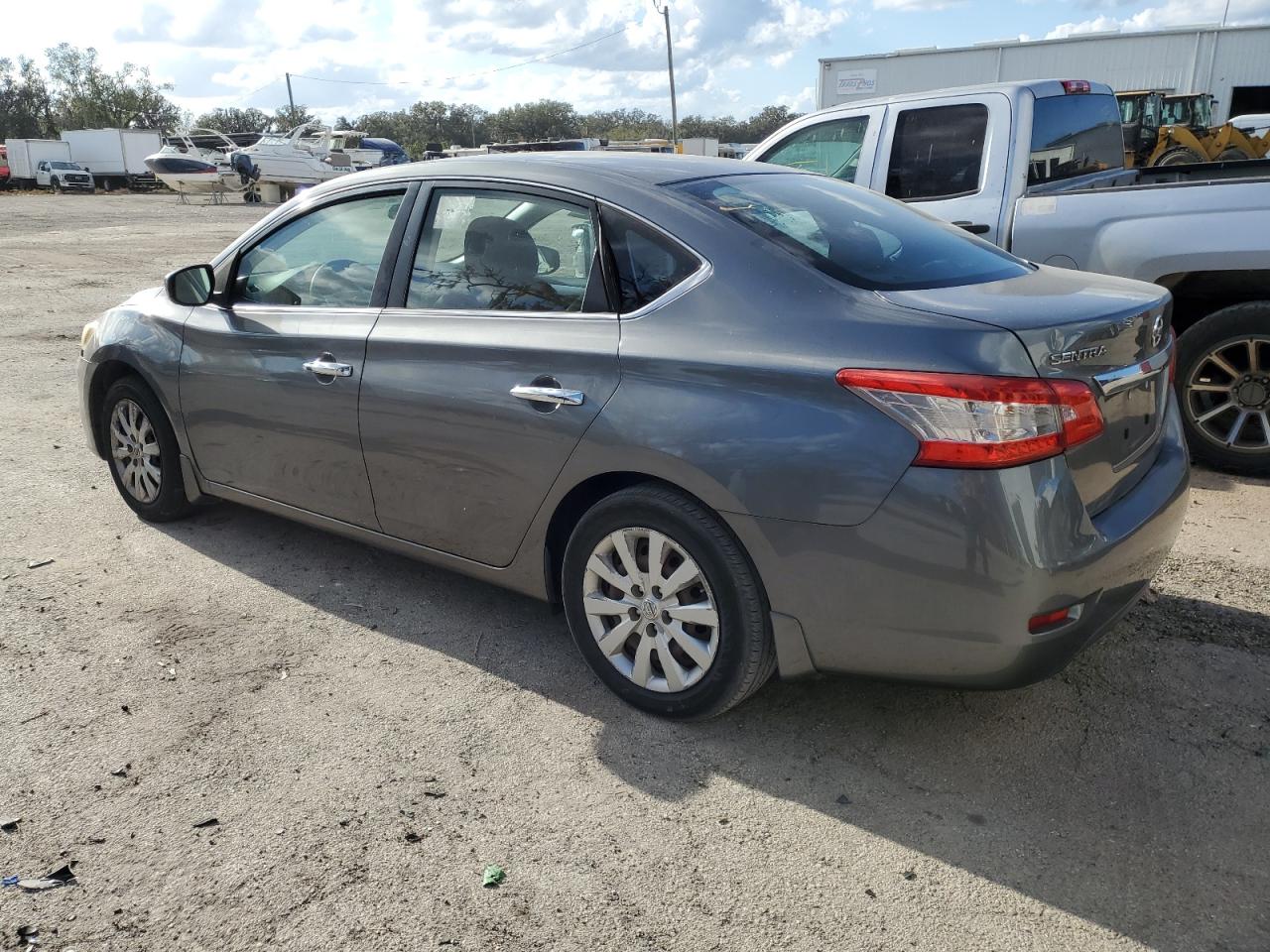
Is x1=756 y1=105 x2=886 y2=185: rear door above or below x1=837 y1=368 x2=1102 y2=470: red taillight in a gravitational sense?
above

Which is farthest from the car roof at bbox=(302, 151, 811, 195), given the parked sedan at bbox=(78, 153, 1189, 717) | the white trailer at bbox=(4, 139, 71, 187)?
the white trailer at bbox=(4, 139, 71, 187)

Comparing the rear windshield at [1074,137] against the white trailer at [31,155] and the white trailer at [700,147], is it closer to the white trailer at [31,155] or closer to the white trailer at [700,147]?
the white trailer at [700,147]

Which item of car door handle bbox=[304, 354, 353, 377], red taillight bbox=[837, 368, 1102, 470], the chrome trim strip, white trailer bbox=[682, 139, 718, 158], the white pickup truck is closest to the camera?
red taillight bbox=[837, 368, 1102, 470]

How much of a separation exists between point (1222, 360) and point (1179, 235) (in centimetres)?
68

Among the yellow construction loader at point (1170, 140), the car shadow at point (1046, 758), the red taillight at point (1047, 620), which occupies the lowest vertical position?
the car shadow at point (1046, 758)

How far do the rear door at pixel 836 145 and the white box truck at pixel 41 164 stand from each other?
45778 millimetres

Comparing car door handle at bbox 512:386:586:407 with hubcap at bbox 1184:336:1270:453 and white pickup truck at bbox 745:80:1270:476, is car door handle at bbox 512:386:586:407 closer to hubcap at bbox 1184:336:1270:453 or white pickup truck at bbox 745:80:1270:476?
white pickup truck at bbox 745:80:1270:476

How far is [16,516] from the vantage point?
533 cm

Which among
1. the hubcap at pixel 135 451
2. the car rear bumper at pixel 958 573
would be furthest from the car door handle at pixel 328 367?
the car rear bumper at pixel 958 573

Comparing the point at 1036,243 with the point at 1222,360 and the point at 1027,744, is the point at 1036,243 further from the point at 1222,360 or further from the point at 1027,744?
the point at 1027,744

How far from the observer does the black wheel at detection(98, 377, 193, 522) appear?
16.0 feet

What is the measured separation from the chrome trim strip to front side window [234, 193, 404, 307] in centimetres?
250

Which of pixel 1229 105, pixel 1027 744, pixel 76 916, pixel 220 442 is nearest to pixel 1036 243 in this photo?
pixel 1027 744

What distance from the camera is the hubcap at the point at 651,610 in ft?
10.3
